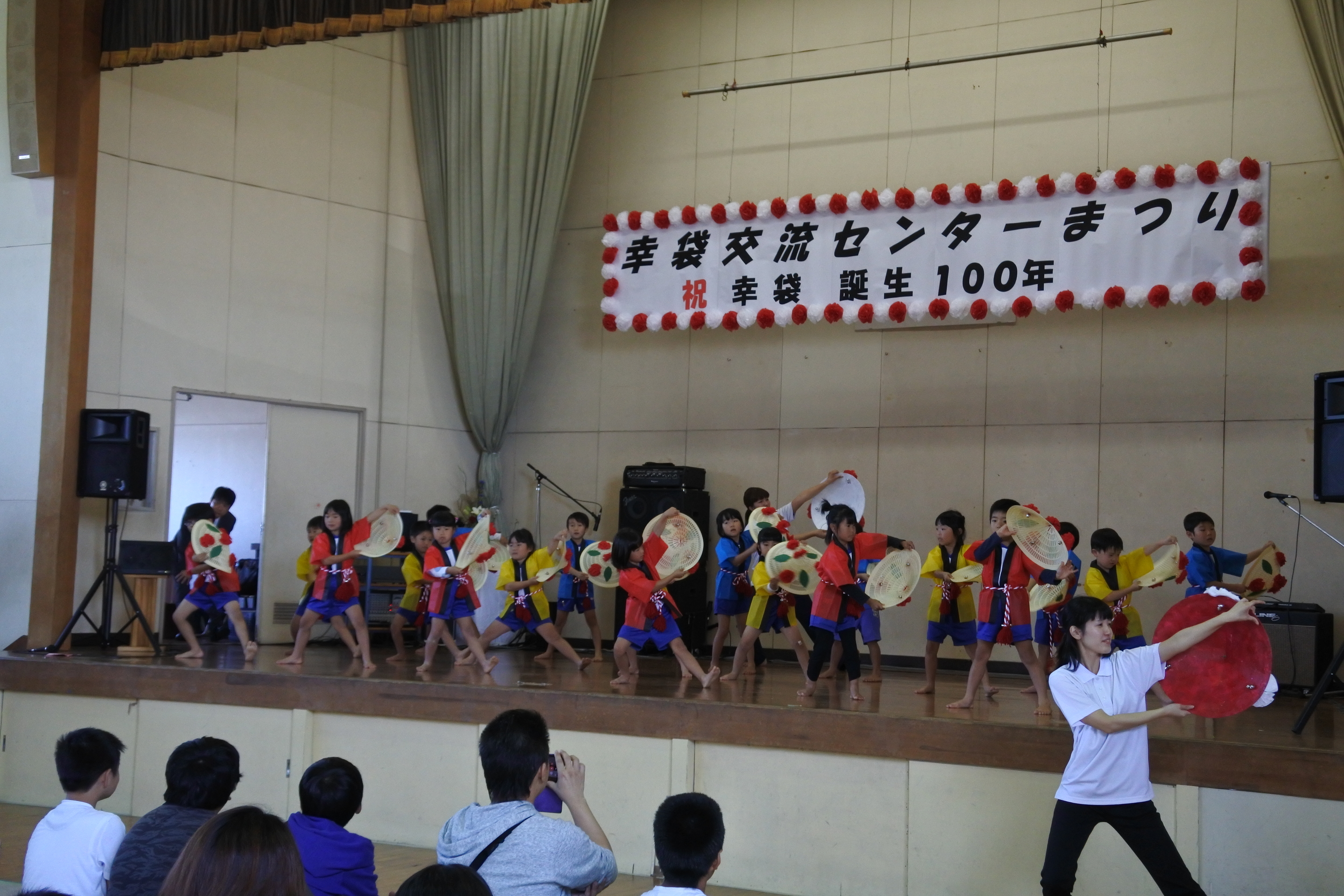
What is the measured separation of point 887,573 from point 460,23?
6.32 metres

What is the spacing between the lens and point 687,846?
8.73 ft

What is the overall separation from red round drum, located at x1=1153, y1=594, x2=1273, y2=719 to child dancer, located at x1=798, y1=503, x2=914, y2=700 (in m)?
2.20

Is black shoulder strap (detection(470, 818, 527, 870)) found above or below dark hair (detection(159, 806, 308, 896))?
below

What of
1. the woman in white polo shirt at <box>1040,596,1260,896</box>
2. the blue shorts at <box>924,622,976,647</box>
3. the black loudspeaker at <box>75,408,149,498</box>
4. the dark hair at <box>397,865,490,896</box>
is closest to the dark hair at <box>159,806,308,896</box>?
the dark hair at <box>397,865,490,896</box>

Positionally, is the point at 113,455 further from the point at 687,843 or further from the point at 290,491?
the point at 687,843

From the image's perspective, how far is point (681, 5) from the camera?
34.4 ft

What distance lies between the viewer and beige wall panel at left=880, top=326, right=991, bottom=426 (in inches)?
364

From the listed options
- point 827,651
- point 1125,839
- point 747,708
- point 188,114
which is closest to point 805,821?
point 747,708

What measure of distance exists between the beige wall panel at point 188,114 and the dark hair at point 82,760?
260 inches

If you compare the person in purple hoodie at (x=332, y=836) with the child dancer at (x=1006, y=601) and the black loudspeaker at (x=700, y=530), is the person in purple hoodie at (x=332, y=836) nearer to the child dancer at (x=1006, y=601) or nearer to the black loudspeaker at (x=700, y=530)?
the child dancer at (x=1006, y=601)

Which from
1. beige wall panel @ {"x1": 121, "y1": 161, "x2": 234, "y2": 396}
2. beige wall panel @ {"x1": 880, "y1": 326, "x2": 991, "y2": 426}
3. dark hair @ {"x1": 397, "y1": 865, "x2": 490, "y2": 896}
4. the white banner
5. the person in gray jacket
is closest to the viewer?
dark hair @ {"x1": 397, "y1": 865, "x2": 490, "y2": 896}

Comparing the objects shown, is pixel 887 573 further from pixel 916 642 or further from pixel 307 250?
pixel 307 250

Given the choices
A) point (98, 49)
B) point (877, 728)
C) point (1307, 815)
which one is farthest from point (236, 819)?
point (98, 49)

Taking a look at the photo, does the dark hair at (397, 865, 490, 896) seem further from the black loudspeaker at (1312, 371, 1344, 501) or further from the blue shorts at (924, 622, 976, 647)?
the blue shorts at (924, 622, 976, 647)
